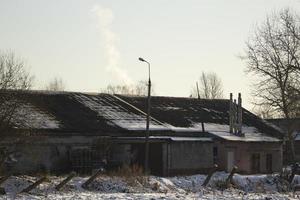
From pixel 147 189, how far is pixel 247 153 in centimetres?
1878

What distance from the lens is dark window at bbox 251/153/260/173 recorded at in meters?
43.8

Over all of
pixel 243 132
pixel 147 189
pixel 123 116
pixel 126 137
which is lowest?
pixel 147 189

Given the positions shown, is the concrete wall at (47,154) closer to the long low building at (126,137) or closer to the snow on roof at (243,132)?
the long low building at (126,137)

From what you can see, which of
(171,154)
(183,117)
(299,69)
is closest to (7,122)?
(171,154)

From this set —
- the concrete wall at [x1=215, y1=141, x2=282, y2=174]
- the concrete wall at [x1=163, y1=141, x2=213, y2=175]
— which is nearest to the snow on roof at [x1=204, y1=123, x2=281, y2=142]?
the concrete wall at [x1=215, y1=141, x2=282, y2=174]

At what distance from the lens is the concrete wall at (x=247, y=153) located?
41250 mm

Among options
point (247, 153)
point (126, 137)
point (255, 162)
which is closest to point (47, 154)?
point (126, 137)

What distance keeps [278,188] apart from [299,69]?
13.2m

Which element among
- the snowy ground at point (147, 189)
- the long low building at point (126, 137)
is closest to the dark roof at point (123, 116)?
the long low building at point (126, 137)

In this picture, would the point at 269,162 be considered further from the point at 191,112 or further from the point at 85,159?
the point at 85,159

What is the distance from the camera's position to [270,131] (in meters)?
47.2

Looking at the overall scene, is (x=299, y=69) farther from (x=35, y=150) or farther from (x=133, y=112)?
(x=35, y=150)

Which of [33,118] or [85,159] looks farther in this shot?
[85,159]

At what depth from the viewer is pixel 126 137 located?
36719 millimetres
